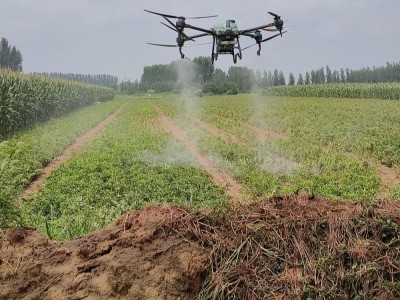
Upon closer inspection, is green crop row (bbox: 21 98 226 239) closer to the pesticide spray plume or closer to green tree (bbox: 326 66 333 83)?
the pesticide spray plume

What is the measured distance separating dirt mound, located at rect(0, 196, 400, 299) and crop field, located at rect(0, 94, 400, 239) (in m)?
0.74

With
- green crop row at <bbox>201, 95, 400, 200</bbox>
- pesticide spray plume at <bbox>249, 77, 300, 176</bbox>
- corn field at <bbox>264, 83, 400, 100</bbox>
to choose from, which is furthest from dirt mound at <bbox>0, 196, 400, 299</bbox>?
corn field at <bbox>264, 83, 400, 100</bbox>

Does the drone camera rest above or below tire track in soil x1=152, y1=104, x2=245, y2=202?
above

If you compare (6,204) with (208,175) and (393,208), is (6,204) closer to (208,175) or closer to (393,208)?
(393,208)

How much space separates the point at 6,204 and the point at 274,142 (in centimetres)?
1666

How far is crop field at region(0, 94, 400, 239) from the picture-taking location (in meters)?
9.89

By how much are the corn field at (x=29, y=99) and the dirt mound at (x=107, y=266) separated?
19.8 meters

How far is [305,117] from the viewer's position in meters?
31.0

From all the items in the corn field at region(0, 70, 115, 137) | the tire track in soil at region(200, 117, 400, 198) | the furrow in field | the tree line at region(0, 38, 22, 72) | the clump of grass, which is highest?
the tree line at region(0, 38, 22, 72)

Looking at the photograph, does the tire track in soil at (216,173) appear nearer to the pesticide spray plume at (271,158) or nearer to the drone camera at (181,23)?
the pesticide spray plume at (271,158)

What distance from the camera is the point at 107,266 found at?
4.21 metres

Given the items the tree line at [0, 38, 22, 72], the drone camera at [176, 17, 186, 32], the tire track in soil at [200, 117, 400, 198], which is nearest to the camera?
the drone camera at [176, 17, 186, 32]

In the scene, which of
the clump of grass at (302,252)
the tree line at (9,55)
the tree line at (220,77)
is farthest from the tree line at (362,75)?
the clump of grass at (302,252)

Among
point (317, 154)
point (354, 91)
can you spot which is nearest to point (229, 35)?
point (317, 154)
